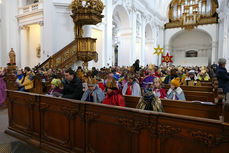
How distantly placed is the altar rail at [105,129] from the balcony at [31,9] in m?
12.3

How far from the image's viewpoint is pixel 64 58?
37.4ft

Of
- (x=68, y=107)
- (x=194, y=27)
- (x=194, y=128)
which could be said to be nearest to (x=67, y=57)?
(x=68, y=107)

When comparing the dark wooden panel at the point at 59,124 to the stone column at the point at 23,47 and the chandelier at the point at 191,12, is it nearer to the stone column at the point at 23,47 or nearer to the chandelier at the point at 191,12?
the stone column at the point at 23,47

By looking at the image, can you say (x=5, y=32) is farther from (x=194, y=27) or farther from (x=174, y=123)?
(x=194, y=27)

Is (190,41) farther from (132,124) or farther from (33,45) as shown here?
(132,124)

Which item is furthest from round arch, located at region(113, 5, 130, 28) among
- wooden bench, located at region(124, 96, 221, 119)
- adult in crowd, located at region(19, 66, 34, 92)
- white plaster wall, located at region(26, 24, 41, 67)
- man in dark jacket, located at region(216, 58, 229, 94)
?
wooden bench, located at region(124, 96, 221, 119)

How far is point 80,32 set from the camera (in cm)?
1249

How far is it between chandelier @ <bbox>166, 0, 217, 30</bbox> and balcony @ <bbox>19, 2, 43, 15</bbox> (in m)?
23.5

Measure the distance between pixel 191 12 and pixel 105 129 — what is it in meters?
32.1

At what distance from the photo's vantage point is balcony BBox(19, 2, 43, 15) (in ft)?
45.9

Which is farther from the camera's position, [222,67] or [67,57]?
[67,57]

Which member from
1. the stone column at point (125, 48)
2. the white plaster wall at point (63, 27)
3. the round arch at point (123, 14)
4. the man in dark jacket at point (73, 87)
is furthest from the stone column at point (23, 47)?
the man in dark jacket at point (73, 87)

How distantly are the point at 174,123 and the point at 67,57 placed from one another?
33.9 ft

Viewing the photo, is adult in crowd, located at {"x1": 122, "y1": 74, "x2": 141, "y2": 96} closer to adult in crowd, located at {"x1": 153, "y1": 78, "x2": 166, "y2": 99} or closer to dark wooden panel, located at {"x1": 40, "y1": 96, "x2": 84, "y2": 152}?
adult in crowd, located at {"x1": 153, "y1": 78, "x2": 166, "y2": 99}
